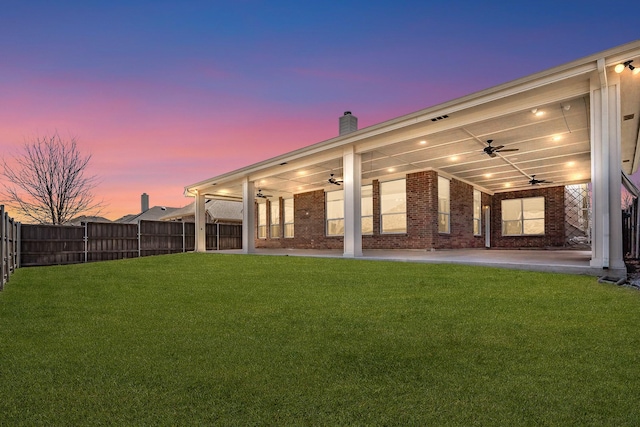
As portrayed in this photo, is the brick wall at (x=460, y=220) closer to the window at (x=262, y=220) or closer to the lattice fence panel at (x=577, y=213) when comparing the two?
the lattice fence panel at (x=577, y=213)

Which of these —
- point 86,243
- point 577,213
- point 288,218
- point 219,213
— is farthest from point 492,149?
point 219,213

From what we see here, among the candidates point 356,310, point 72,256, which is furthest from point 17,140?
point 356,310

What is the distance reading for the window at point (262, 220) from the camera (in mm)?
21641

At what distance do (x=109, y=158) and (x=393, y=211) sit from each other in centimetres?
1682

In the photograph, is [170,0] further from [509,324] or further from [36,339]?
[509,324]

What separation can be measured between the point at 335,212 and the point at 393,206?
11.1ft

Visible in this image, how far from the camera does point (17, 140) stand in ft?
60.7

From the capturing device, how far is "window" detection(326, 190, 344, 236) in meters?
17.4

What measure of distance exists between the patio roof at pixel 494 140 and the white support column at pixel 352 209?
1.66 feet

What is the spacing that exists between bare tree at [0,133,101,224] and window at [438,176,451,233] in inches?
747

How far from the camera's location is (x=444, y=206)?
15008 mm

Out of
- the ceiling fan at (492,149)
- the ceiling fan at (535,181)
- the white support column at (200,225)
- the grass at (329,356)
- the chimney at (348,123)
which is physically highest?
the chimney at (348,123)

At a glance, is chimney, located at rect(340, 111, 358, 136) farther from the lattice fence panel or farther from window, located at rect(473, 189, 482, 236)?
the lattice fence panel

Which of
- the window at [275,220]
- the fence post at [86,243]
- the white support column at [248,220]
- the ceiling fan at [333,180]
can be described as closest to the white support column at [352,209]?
the ceiling fan at [333,180]
